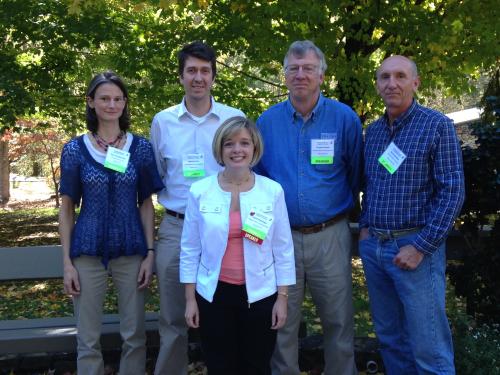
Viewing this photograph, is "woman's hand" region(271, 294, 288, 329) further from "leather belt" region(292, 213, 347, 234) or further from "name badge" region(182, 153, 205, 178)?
"name badge" region(182, 153, 205, 178)

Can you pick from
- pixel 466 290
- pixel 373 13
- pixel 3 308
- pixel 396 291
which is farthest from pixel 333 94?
pixel 3 308

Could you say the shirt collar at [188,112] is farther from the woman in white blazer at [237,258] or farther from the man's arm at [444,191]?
the man's arm at [444,191]

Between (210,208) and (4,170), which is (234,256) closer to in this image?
(210,208)

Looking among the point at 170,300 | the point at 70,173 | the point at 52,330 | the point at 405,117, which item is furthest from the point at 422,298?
the point at 52,330

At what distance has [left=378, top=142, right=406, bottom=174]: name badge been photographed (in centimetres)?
315

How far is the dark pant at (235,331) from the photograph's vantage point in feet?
9.89

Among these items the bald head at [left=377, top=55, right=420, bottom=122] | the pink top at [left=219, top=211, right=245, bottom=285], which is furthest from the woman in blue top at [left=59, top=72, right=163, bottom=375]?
the bald head at [left=377, top=55, right=420, bottom=122]

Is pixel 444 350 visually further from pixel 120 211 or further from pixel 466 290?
pixel 120 211

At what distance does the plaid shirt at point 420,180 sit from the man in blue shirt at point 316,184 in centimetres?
25

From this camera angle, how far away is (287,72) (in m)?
3.44

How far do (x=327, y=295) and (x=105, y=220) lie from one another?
4.77 feet

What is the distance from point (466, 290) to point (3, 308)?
5.09 metres

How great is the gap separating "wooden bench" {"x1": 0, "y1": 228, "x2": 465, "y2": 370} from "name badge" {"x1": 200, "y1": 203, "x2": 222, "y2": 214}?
1443 mm

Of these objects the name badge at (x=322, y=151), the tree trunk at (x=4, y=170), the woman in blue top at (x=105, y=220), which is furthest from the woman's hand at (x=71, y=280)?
the tree trunk at (x=4, y=170)
